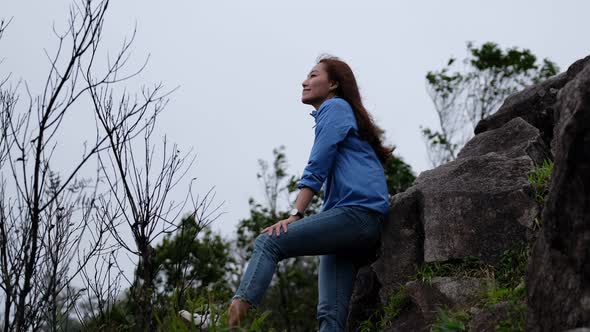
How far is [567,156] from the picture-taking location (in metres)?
2.79

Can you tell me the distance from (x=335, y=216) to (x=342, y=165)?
41 centimetres

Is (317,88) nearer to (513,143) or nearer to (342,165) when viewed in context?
(342,165)

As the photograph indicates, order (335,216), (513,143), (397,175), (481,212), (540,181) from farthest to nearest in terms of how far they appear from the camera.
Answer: (397,175) < (513,143) < (540,181) < (481,212) < (335,216)

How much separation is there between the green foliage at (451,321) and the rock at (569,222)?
81cm

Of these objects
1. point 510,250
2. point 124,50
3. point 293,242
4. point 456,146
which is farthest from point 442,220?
point 456,146

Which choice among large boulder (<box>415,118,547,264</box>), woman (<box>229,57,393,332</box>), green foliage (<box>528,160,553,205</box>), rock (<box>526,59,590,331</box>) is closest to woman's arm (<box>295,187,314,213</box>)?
woman (<box>229,57,393,332</box>)

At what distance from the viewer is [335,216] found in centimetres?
439

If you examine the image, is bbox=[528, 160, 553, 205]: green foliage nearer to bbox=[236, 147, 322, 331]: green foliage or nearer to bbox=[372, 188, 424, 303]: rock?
bbox=[372, 188, 424, 303]: rock

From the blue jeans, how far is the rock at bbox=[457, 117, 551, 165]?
1.48 meters

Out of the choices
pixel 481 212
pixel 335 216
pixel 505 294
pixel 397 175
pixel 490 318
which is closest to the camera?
pixel 490 318

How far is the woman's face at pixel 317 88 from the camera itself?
5082 mm

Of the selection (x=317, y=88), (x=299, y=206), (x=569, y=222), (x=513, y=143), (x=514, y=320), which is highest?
(x=317, y=88)

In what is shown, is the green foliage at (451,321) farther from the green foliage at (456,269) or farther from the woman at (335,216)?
the woman at (335,216)

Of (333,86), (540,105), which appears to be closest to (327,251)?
(333,86)
